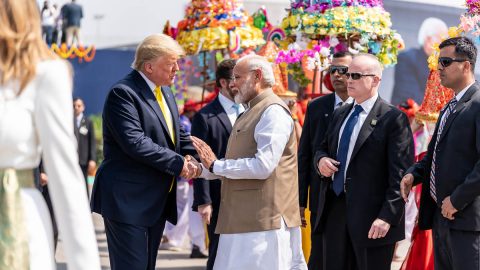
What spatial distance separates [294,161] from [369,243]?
2.57 ft

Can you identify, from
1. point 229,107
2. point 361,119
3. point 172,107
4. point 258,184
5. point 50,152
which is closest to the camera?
point 50,152

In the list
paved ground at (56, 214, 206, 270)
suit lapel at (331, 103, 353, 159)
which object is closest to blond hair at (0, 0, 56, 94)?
suit lapel at (331, 103, 353, 159)

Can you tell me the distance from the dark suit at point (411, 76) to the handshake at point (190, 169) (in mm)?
11028

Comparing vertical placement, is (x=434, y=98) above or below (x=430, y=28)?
above

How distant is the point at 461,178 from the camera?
543 centimetres

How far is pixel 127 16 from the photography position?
19641 mm

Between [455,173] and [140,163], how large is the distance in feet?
6.82

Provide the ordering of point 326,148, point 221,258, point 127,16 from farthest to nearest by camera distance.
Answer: point 127,16 → point 326,148 → point 221,258

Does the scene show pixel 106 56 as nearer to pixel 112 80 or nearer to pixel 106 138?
pixel 112 80

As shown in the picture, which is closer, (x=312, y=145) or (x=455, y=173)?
(x=455, y=173)

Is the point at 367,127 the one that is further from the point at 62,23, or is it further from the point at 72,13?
the point at 72,13

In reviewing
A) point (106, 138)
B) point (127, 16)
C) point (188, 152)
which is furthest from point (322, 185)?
point (127, 16)

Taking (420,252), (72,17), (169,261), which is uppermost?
(72,17)

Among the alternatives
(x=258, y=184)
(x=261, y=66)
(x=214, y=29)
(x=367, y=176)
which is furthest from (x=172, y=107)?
(x=214, y=29)
